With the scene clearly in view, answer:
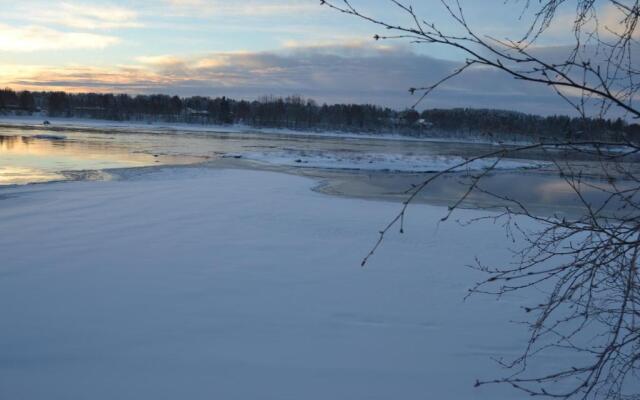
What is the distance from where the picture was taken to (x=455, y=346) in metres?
4.91

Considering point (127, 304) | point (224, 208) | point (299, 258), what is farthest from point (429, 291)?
point (224, 208)

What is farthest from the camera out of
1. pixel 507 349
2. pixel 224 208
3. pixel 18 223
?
pixel 224 208

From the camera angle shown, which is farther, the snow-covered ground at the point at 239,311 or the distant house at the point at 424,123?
the distant house at the point at 424,123

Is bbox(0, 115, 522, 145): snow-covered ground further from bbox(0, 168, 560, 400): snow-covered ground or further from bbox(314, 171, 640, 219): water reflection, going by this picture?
bbox(0, 168, 560, 400): snow-covered ground

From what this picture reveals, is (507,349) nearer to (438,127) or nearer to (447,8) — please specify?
(447,8)

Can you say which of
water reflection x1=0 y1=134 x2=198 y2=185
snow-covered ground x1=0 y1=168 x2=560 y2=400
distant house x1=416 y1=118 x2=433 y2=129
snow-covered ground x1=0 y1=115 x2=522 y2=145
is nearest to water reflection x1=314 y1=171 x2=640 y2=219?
snow-covered ground x1=0 y1=168 x2=560 y2=400

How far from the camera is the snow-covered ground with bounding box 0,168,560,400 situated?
412 cm

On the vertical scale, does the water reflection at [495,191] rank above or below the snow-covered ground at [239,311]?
above

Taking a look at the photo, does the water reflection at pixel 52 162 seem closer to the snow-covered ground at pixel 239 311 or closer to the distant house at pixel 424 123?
the snow-covered ground at pixel 239 311

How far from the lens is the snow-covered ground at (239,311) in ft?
13.5

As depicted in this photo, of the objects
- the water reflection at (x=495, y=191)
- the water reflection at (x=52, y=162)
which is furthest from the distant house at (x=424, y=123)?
the water reflection at (x=52, y=162)

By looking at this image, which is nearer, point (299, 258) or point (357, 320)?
point (357, 320)

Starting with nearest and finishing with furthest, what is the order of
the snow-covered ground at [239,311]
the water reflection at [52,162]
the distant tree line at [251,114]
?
the snow-covered ground at [239,311] < the water reflection at [52,162] < the distant tree line at [251,114]

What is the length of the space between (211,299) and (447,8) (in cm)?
472
